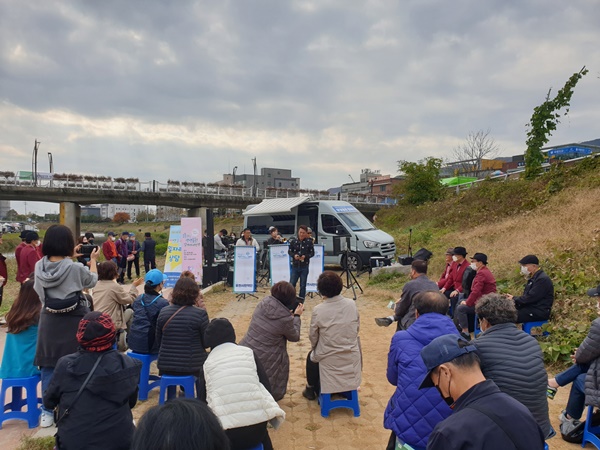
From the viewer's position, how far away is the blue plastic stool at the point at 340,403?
404cm

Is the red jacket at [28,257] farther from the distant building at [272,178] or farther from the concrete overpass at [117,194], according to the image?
the distant building at [272,178]

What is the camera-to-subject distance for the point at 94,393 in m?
2.46

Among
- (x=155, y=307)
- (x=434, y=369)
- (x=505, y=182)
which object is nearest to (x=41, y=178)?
(x=155, y=307)

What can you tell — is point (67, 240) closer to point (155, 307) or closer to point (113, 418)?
point (155, 307)

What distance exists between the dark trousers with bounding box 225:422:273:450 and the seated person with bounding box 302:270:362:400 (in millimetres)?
1298

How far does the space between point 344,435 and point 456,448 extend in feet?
8.50

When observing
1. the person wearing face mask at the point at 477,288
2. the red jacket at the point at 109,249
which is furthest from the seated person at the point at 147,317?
the red jacket at the point at 109,249

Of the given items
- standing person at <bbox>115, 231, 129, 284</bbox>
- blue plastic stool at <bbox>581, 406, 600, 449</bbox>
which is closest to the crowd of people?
blue plastic stool at <bbox>581, 406, 600, 449</bbox>

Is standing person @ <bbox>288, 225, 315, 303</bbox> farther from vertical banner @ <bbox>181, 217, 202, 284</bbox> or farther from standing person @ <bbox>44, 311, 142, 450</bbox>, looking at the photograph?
standing person @ <bbox>44, 311, 142, 450</bbox>

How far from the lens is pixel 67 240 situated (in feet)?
11.9

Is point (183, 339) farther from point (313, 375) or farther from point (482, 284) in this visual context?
point (482, 284)

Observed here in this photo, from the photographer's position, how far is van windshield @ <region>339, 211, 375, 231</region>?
13.5 m

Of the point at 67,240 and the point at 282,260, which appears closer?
the point at 67,240

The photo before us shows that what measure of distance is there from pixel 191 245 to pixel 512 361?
360 inches
